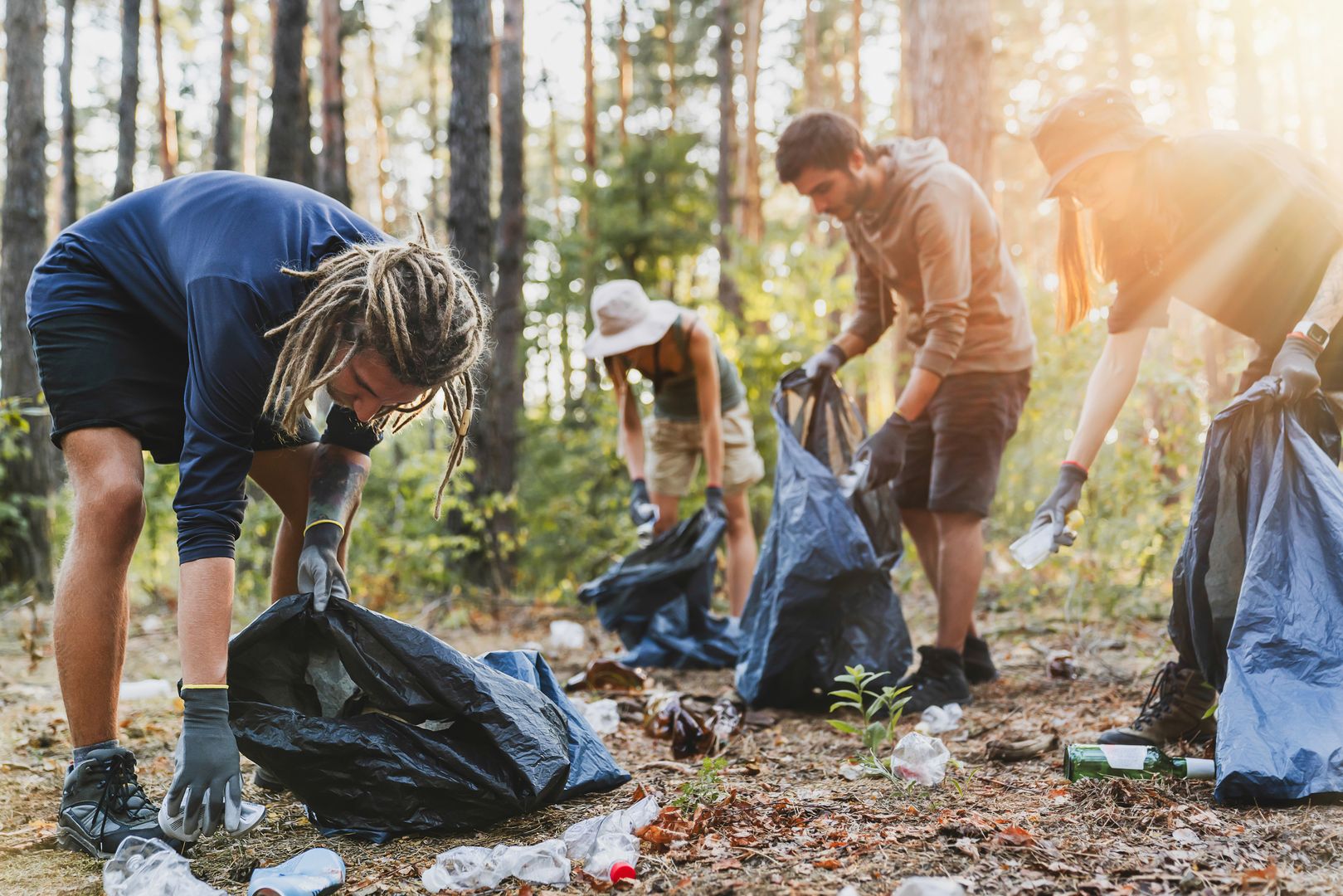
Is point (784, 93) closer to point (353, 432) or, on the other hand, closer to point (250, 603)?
point (250, 603)

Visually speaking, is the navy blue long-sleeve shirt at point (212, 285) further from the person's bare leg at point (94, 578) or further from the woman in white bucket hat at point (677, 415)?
the woman in white bucket hat at point (677, 415)

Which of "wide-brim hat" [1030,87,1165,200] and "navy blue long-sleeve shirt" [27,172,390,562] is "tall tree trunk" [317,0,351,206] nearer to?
"navy blue long-sleeve shirt" [27,172,390,562]

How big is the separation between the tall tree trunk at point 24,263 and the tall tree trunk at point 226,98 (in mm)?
3865

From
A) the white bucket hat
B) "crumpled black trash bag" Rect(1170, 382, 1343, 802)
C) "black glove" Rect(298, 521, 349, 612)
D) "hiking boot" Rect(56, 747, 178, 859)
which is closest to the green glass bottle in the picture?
"crumpled black trash bag" Rect(1170, 382, 1343, 802)

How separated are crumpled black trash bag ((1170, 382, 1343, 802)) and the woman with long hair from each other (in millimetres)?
133

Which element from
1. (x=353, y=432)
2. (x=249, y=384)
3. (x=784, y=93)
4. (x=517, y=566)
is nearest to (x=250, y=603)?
(x=517, y=566)

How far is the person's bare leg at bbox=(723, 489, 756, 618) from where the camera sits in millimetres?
4520

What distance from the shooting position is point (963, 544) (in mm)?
3162

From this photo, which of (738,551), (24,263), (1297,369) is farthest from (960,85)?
(24,263)

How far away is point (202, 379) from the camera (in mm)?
1674

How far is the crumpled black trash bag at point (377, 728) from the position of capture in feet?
6.13

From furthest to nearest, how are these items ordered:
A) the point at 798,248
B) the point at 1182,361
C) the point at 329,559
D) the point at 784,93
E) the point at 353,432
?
the point at 784,93
the point at 798,248
the point at 1182,361
the point at 353,432
the point at 329,559

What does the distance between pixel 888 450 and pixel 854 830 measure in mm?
1452

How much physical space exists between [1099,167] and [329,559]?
209 centimetres
